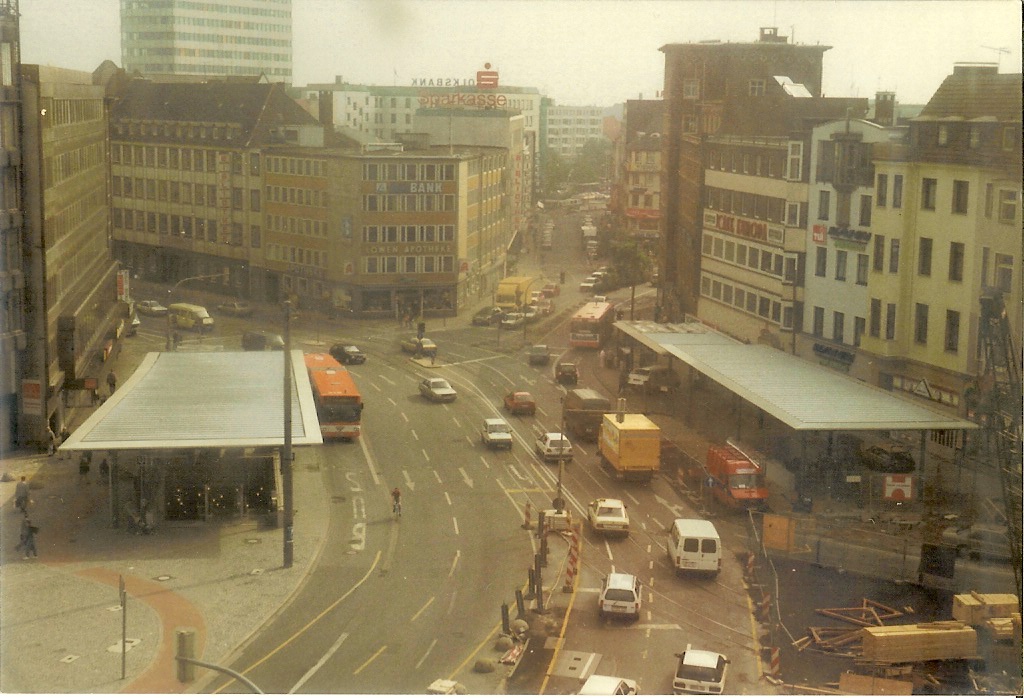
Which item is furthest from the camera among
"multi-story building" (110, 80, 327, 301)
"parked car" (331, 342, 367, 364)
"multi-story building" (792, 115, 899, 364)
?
"multi-story building" (110, 80, 327, 301)

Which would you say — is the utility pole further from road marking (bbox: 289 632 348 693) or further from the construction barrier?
the construction barrier

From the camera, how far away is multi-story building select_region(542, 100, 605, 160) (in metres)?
49.3

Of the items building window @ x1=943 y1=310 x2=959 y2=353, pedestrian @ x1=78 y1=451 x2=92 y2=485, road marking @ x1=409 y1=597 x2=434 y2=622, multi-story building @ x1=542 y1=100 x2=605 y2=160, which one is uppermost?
multi-story building @ x1=542 y1=100 x2=605 y2=160

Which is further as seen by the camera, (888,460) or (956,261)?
(956,261)

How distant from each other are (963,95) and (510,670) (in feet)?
53.0

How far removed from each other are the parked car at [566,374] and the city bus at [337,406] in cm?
597

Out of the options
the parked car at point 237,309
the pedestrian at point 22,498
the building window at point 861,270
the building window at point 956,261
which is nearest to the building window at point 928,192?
the building window at point 956,261

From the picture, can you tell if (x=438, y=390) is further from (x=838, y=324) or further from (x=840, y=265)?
(x=840, y=265)

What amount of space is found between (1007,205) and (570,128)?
109ft

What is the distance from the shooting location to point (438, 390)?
30391 mm

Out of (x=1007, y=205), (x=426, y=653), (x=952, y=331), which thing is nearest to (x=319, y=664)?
(x=426, y=653)

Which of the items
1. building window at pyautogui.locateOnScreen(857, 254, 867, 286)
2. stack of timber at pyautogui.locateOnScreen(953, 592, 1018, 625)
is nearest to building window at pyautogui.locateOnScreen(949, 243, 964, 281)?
building window at pyautogui.locateOnScreen(857, 254, 867, 286)

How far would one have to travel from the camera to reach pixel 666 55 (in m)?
47.0

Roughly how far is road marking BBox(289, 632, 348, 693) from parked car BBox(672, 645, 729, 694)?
16.5ft
